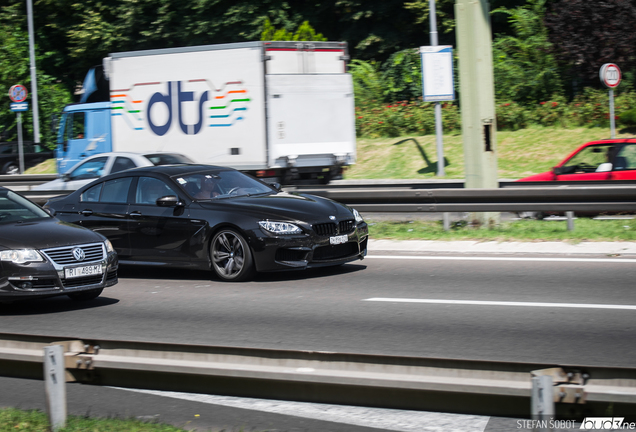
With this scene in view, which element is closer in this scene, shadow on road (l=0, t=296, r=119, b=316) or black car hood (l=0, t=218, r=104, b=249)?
black car hood (l=0, t=218, r=104, b=249)

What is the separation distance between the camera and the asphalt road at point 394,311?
20.4 ft

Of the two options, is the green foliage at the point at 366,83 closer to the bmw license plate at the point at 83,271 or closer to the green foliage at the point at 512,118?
the green foliage at the point at 512,118

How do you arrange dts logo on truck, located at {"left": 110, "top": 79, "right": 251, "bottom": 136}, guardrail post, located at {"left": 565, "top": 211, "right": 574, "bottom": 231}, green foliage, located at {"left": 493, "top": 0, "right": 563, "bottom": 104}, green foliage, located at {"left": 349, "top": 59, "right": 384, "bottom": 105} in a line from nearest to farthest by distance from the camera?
guardrail post, located at {"left": 565, "top": 211, "right": 574, "bottom": 231}
dts logo on truck, located at {"left": 110, "top": 79, "right": 251, "bottom": 136}
green foliage, located at {"left": 493, "top": 0, "right": 563, "bottom": 104}
green foliage, located at {"left": 349, "top": 59, "right": 384, "bottom": 105}

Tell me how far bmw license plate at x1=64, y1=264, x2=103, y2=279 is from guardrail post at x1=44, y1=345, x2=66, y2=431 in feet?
13.3

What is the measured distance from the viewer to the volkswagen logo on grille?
815cm

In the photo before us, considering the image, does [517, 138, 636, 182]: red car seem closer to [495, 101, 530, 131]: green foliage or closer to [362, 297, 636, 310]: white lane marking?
[362, 297, 636, 310]: white lane marking

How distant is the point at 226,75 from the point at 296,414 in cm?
1474

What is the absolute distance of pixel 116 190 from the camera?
1077 cm

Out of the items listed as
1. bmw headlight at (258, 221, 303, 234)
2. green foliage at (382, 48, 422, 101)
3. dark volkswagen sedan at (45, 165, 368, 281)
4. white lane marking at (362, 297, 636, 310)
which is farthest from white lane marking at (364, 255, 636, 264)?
green foliage at (382, 48, 422, 101)

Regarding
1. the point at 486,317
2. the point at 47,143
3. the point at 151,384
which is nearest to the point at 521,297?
the point at 486,317

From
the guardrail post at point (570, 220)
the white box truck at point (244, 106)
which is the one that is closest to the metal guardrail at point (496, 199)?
the guardrail post at point (570, 220)

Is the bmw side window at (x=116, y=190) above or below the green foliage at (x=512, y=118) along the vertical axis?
below

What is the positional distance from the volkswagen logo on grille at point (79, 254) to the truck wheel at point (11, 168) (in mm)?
26786

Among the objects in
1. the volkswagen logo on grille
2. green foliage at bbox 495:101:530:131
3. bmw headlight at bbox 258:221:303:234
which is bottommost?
the volkswagen logo on grille
